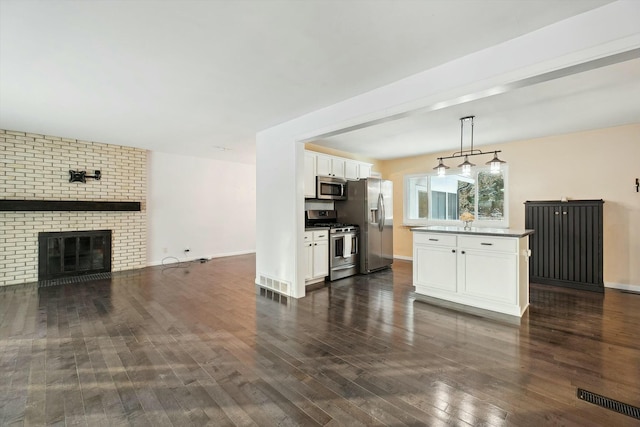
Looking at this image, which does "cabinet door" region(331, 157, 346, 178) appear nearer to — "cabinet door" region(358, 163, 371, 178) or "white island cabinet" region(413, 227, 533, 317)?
"cabinet door" region(358, 163, 371, 178)

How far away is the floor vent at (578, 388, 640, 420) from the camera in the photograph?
1750 millimetres

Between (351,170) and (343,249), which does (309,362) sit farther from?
(351,170)

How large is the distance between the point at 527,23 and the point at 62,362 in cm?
442

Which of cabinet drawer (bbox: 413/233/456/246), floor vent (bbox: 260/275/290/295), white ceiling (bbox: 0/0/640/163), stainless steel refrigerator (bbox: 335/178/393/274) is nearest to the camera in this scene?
white ceiling (bbox: 0/0/640/163)

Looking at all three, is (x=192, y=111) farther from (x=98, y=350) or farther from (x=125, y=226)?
(x=125, y=226)

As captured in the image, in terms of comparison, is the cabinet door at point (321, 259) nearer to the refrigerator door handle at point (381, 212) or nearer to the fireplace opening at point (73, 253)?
the refrigerator door handle at point (381, 212)

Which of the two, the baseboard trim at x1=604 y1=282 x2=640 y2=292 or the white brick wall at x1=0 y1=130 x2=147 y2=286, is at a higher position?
the white brick wall at x1=0 y1=130 x2=147 y2=286

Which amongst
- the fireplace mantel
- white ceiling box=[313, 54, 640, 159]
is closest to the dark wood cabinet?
white ceiling box=[313, 54, 640, 159]

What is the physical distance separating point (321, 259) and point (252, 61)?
3.19m

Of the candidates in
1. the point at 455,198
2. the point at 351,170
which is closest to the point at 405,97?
the point at 351,170

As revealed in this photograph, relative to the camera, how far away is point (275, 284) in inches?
172

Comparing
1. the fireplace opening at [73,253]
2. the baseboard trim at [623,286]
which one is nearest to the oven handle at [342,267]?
the baseboard trim at [623,286]

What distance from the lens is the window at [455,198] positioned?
5.68m

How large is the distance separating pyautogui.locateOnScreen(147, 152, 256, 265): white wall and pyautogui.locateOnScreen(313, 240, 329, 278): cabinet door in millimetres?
3778
